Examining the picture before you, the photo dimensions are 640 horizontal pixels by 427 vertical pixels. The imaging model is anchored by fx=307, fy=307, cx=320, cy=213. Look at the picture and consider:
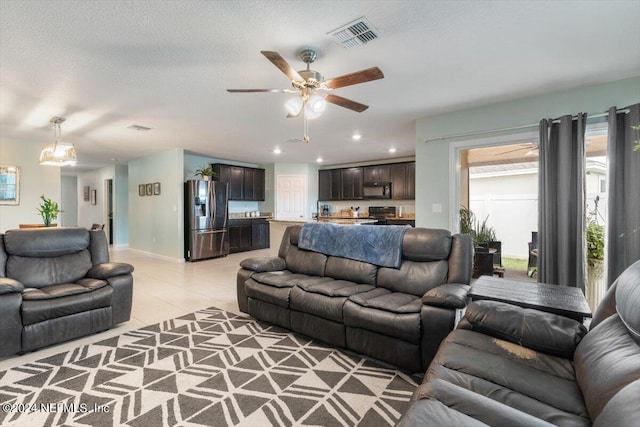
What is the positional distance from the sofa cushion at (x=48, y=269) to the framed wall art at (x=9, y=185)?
140 inches

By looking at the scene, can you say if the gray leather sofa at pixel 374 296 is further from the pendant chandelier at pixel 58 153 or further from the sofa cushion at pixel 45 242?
the pendant chandelier at pixel 58 153

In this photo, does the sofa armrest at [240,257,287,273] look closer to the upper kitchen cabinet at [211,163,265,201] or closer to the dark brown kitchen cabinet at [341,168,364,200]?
the upper kitchen cabinet at [211,163,265,201]

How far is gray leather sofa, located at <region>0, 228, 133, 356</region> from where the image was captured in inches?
99.3

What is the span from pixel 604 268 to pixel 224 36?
4.19 m

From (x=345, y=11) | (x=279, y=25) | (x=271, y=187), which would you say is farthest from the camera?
(x=271, y=187)

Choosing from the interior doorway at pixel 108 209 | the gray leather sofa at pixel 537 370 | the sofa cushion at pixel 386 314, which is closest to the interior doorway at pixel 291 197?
the interior doorway at pixel 108 209

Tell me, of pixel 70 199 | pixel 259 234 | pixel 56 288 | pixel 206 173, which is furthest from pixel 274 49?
pixel 70 199

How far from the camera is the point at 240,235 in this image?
8203 millimetres

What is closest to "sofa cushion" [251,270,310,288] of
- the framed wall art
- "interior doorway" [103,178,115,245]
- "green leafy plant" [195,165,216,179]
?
"green leafy plant" [195,165,216,179]

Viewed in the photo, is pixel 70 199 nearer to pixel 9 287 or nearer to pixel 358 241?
pixel 9 287

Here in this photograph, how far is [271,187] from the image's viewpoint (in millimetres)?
9125

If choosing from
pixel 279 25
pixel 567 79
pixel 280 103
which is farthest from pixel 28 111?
pixel 567 79

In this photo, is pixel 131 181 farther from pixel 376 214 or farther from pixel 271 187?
pixel 376 214

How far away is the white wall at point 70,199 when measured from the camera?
11789mm
